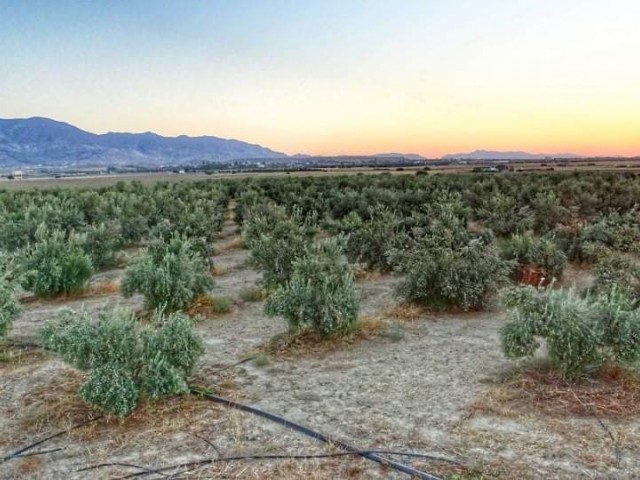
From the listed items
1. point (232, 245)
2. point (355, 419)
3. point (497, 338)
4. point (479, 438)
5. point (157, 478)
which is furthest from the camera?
point (232, 245)

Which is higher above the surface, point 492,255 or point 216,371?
point 492,255

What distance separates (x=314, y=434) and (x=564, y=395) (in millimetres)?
3051

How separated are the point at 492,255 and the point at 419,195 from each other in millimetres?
18201

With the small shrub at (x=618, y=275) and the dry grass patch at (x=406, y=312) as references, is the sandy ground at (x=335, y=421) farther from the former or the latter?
the small shrub at (x=618, y=275)

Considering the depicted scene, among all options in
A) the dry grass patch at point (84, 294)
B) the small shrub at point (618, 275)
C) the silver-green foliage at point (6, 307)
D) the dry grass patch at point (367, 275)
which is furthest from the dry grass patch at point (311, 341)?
the dry grass patch at point (84, 294)

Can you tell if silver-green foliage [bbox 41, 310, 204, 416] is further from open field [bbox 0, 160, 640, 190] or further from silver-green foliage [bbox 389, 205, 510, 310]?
open field [bbox 0, 160, 640, 190]

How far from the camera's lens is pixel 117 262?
61.9ft

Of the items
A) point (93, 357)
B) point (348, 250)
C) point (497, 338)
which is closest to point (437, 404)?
point (497, 338)

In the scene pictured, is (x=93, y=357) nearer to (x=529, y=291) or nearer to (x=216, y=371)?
(x=216, y=371)

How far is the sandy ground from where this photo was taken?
549 centimetres

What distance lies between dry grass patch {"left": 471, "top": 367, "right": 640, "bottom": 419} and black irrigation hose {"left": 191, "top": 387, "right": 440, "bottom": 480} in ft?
5.41

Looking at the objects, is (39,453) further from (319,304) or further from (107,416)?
(319,304)

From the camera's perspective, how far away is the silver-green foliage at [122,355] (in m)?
6.41

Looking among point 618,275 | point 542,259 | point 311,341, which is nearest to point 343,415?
point 311,341
